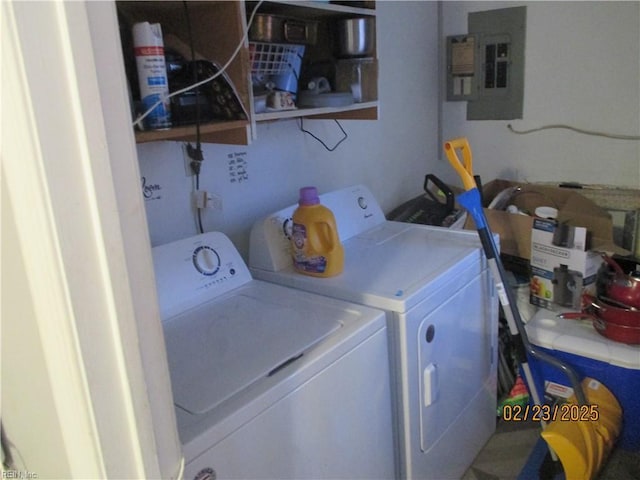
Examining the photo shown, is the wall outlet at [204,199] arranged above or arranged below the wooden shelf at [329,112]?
below

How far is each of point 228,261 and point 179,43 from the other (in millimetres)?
675

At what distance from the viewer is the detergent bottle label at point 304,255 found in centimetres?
166

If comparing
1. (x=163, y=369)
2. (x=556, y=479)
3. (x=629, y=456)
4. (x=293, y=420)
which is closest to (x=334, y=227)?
(x=293, y=420)

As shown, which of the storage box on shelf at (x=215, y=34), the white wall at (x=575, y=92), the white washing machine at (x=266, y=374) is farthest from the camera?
the white wall at (x=575, y=92)

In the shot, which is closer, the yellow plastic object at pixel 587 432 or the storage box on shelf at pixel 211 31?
the storage box on shelf at pixel 211 31

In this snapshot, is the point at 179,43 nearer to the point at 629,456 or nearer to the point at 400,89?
the point at 400,89

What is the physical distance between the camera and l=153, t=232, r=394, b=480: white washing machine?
40.3 inches

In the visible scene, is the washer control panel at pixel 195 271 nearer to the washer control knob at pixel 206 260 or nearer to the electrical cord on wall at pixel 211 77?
the washer control knob at pixel 206 260

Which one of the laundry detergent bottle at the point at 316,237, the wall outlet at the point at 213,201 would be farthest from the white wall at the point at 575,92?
the wall outlet at the point at 213,201

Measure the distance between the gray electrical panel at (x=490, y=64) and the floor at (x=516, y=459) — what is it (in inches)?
62.3

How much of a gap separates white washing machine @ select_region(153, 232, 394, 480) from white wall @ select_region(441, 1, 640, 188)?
1.73 m

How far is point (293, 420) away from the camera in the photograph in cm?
113

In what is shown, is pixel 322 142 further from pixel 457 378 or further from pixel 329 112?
pixel 457 378

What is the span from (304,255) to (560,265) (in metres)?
1.08
